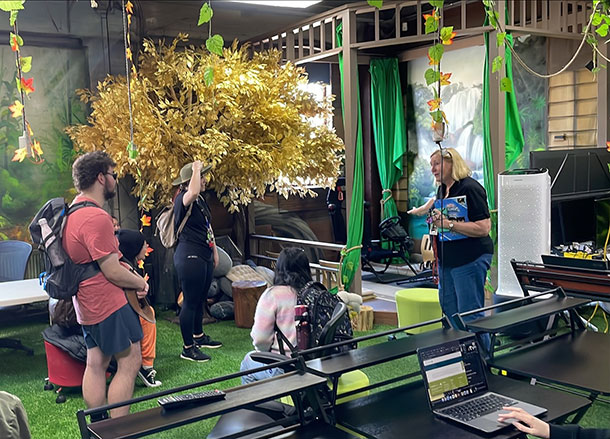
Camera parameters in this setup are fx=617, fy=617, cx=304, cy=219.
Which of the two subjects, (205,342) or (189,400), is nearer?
(189,400)

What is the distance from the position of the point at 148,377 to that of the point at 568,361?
2.92 meters

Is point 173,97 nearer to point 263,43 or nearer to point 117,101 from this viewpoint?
point 117,101

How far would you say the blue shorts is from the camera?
306cm

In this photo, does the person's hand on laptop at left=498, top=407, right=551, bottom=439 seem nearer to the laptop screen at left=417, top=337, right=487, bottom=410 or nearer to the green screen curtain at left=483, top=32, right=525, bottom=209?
the laptop screen at left=417, top=337, right=487, bottom=410

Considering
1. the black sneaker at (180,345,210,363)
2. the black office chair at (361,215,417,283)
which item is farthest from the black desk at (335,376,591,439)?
the black office chair at (361,215,417,283)

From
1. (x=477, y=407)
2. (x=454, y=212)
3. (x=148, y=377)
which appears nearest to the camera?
(x=477, y=407)

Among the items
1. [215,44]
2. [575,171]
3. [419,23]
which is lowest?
[575,171]

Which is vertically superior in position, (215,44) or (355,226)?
(215,44)

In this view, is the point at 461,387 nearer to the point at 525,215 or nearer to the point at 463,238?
the point at 463,238

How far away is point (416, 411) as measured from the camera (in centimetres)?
207

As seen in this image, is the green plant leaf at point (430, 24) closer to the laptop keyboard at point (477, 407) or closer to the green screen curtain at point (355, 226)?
the laptop keyboard at point (477, 407)

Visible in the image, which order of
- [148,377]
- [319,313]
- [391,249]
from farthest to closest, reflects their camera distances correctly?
[391,249] → [148,377] → [319,313]

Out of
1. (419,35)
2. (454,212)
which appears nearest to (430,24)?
(454,212)

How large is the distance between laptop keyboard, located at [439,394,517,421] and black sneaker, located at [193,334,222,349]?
343cm
